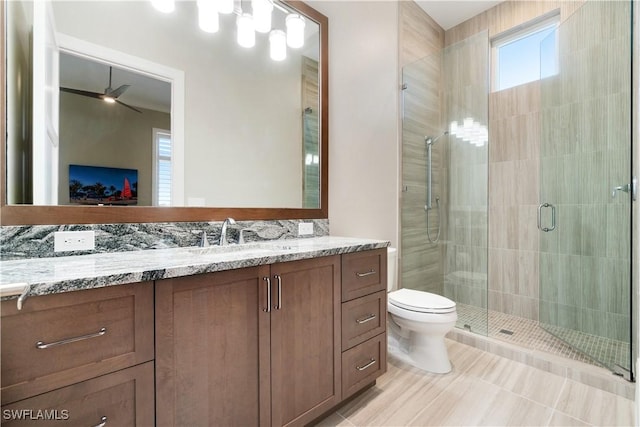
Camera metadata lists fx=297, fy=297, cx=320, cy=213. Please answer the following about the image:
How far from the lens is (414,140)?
2.59 meters

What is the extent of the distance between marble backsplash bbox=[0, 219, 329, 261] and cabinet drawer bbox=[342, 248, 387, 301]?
591mm

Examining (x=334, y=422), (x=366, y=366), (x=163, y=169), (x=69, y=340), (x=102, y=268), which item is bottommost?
(x=334, y=422)

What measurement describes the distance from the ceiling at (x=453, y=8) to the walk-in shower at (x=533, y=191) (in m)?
0.48

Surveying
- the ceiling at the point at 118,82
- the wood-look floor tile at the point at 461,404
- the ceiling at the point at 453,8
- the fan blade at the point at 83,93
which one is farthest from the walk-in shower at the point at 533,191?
the fan blade at the point at 83,93

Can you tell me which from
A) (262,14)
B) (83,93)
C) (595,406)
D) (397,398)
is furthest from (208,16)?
(595,406)

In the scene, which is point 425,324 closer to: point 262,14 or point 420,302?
point 420,302

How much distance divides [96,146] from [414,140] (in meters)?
2.24

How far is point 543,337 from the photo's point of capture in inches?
89.5

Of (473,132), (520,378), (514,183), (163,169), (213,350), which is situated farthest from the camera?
(514,183)

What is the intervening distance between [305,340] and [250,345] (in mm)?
281

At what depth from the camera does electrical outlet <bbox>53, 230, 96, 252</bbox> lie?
1216 millimetres

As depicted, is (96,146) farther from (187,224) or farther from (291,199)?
(291,199)

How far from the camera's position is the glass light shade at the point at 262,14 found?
1.85 meters

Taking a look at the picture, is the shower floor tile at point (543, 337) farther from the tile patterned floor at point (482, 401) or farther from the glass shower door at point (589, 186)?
the tile patterned floor at point (482, 401)
